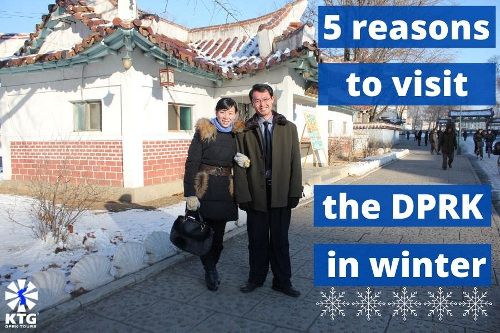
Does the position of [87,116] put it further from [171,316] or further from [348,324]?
[348,324]

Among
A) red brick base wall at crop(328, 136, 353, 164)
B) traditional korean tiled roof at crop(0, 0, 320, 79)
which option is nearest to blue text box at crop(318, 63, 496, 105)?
traditional korean tiled roof at crop(0, 0, 320, 79)

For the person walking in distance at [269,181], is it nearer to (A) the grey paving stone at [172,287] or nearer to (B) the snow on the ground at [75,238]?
(A) the grey paving stone at [172,287]

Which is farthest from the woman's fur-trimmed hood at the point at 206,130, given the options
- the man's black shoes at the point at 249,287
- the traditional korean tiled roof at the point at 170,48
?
the traditional korean tiled roof at the point at 170,48

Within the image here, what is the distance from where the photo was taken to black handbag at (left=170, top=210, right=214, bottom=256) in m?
3.37

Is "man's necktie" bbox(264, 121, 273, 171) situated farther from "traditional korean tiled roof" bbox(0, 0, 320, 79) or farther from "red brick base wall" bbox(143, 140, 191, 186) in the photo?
"red brick base wall" bbox(143, 140, 191, 186)

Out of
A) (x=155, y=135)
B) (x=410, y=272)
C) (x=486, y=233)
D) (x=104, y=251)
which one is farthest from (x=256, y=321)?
(x=155, y=135)

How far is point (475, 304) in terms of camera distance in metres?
3.27

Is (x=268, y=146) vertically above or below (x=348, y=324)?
above

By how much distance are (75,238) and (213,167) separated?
8.57 ft

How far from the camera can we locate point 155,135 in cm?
849

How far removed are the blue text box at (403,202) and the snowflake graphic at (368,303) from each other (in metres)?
1.22

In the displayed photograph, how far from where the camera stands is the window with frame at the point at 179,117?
9.12m

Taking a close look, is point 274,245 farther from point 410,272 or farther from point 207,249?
point 410,272

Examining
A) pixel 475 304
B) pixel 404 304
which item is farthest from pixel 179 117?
pixel 475 304
